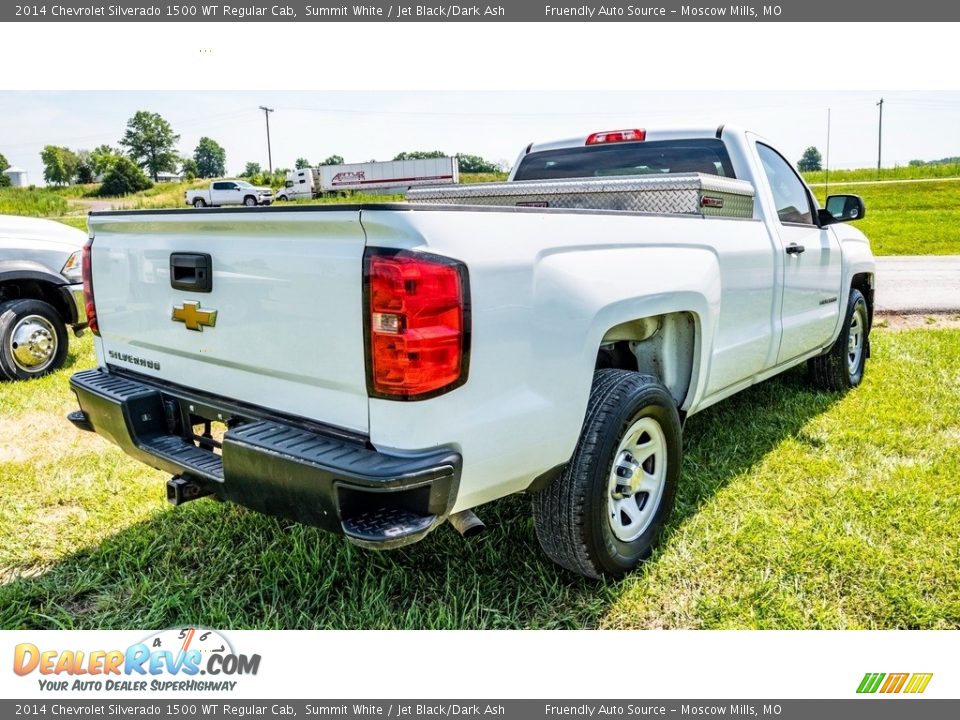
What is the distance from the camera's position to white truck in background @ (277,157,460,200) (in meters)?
41.1

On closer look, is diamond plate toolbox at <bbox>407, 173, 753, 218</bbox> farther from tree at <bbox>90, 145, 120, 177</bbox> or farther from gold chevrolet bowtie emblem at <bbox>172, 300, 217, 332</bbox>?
tree at <bbox>90, 145, 120, 177</bbox>

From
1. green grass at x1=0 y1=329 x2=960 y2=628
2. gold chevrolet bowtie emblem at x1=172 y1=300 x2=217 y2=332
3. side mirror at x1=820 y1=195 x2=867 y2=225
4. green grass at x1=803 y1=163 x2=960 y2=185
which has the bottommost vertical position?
green grass at x1=0 y1=329 x2=960 y2=628

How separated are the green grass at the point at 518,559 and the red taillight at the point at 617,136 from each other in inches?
76.8

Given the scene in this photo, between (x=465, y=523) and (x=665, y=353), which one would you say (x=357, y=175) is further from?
(x=465, y=523)

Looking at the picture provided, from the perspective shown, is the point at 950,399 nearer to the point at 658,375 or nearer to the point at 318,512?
the point at 658,375

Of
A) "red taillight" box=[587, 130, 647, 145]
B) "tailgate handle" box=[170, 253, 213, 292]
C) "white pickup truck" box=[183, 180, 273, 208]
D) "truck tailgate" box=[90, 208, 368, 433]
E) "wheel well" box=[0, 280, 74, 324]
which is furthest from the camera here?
"white pickup truck" box=[183, 180, 273, 208]

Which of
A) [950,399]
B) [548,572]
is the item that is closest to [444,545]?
[548,572]

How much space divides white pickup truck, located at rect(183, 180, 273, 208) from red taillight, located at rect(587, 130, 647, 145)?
120 feet

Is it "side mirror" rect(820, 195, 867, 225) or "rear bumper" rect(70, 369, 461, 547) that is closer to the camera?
"rear bumper" rect(70, 369, 461, 547)

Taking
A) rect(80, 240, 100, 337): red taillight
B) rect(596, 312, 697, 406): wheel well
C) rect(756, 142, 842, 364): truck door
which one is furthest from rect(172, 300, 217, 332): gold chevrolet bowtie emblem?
rect(756, 142, 842, 364): truck door

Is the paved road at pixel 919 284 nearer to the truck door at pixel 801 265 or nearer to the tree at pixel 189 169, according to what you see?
the truck door at pixel 801 265

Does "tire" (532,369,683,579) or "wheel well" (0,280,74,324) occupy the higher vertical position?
"wheel well" (0,280,74,324)

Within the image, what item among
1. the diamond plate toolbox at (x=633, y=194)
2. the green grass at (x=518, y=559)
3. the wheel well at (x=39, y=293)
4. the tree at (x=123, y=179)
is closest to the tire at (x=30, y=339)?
the wheel well at (x=39, y=293)

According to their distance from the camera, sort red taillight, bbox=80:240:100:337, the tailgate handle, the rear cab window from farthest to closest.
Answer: the rear cab window → red taillight, bbox=80:240:100:337 → the tailgate handle
